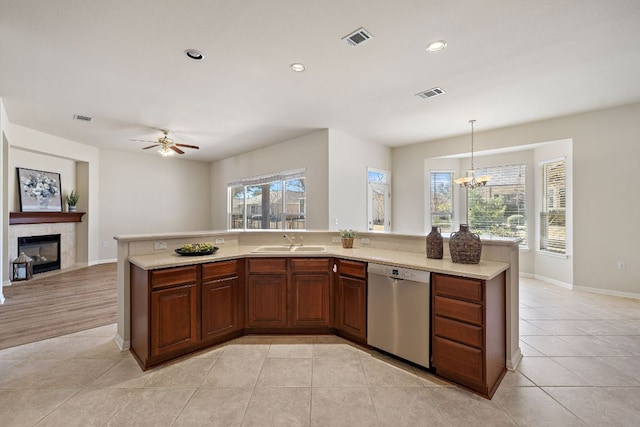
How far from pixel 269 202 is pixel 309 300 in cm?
422

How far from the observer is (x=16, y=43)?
257 cm

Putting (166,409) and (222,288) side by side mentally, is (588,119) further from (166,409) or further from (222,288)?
(166,409)

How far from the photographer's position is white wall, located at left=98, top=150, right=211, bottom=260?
7062 mm

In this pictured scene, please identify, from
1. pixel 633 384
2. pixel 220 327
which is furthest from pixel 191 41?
pixel 633 384

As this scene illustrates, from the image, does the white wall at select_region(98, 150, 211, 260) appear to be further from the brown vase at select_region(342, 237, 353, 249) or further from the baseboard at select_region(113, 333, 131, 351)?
the brown vase at select_region(342, 237, 353, 249)

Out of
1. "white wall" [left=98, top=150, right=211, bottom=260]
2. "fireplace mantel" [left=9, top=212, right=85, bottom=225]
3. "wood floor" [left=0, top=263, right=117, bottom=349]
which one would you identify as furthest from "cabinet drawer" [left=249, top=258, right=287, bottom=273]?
"white wall" [left=98, top=150, right=211, bottom=260]

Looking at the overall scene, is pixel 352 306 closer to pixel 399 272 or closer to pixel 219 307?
pixel 399 272

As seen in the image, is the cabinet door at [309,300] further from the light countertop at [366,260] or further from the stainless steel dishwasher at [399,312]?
the stainless steel dishwasher at [399,312]

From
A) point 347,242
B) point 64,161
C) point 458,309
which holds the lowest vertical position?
point 458,309

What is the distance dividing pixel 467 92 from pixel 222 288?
13.1 feet

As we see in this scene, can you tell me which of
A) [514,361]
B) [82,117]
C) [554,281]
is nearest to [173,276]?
[514,361]

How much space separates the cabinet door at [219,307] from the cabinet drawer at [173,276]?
0.17 metres

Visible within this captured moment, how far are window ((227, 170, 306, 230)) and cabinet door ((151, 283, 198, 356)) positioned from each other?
11.5 feet

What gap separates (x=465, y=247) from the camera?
93.4 inches
